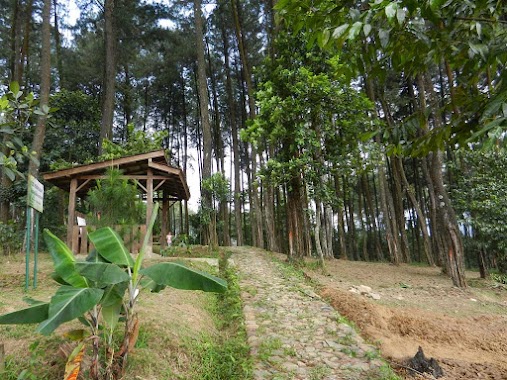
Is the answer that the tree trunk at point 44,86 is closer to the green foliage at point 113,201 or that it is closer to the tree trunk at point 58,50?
the green foliage at point 113,201

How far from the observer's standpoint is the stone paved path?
11.8 ft

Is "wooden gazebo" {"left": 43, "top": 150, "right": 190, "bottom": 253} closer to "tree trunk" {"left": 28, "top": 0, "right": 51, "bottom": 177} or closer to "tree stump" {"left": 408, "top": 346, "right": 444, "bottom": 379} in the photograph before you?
"tree trunk" {"left": 28, "top": 0, "right": 51, "bottom": 177}

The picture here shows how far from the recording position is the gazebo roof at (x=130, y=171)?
1019 centimetres

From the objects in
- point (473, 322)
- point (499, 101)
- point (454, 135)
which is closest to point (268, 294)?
point (473, 322)

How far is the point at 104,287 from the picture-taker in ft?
9.19

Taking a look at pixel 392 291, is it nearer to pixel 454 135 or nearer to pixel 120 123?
pixel 454 135

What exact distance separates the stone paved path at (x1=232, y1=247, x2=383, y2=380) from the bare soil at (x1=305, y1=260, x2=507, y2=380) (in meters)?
0.35

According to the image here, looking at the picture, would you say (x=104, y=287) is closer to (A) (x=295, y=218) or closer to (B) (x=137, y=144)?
(A) (x=295, y=218)

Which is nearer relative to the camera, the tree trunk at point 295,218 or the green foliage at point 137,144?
the tree trunk at point 295,218

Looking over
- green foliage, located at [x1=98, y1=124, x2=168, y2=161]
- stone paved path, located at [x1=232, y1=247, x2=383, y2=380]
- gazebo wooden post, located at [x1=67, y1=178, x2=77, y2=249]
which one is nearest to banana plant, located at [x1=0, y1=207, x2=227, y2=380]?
stone paved path, located at [x1=232, y1=247, x2=383, y2=380]

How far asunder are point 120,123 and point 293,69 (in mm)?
16459

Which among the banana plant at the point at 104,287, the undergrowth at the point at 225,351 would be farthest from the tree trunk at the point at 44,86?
the banana plant at the point at 104,287

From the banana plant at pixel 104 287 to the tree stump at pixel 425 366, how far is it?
2457 mm

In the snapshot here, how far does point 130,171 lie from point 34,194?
620 centimetres
